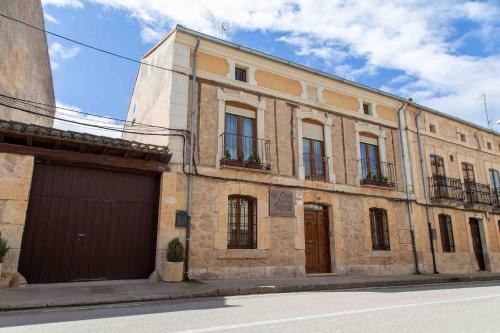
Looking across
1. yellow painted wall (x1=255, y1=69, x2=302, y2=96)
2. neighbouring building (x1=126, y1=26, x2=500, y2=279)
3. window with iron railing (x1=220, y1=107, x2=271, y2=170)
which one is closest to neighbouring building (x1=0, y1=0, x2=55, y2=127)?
neighbouring building (x1=126, y1=26, x2=500, y2=279)

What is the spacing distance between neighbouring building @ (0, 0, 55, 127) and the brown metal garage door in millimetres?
1950

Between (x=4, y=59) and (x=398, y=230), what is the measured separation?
13.6 meters

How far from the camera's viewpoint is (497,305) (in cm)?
572

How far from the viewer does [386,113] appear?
563 inches

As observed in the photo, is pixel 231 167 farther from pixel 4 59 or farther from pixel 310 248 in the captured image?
pixel 4 59

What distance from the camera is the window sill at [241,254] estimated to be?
9352 mm

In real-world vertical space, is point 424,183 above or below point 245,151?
below

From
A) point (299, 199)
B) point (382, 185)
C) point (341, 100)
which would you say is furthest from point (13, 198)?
point (382, 185)

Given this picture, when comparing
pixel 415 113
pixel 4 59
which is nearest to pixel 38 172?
pixel 4 59

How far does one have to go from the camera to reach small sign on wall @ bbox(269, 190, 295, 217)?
415 inches

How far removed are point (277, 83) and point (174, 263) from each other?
6.73 meters

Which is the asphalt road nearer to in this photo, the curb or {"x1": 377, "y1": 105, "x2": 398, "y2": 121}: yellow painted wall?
the curb

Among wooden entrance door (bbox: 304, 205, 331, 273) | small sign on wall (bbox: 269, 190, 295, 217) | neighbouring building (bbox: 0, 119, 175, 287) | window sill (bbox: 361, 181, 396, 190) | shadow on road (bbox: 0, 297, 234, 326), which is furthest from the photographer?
window sill (bbox: 361, 181, 396, 190)

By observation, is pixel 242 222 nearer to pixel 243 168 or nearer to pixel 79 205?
pixel 243 168
